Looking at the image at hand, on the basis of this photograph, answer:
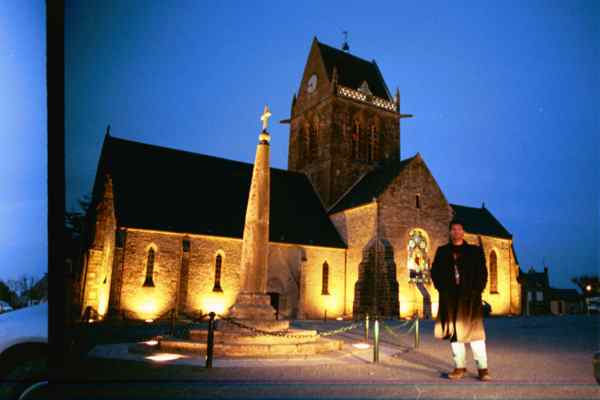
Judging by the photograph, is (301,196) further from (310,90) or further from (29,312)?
(29,312)

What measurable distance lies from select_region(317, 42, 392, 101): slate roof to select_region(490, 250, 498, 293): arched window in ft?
46.9

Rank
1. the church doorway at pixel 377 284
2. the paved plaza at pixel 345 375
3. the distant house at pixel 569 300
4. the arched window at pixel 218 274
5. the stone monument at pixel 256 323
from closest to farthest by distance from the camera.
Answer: the paved plaza at pixel 345 375 < the stone monument at pixel 256 323 < the arched window at pixel 218 274 < the church doorway at pixel 377 284 < the distant house at pixel 569 300

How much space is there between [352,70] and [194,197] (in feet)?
56.9

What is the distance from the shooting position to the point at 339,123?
106 feet

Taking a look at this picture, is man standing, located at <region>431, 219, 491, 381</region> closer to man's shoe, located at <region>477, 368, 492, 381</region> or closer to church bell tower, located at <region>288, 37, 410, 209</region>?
man's shoe, located at <region>477, 368, 492, 381</region>

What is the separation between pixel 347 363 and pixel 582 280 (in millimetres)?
68381

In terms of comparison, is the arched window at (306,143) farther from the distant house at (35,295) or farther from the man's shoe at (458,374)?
the distant house at (35,295)

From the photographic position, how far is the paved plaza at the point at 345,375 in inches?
225

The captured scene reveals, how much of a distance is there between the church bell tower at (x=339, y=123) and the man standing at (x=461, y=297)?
79.2ft

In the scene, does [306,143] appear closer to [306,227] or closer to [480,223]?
[306,227]

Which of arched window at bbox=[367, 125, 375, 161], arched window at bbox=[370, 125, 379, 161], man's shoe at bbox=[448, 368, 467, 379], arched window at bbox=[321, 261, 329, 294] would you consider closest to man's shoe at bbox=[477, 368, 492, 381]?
man's shoe at bbox=[448, 368, 467, 379]

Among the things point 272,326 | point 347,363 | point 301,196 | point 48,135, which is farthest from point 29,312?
point 301,196

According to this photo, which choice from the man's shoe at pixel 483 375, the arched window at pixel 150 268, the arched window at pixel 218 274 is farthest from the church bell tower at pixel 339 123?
the man's shoe at pixel 483 375

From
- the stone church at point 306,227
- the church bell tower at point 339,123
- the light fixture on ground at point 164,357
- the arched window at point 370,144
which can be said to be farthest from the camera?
the arched window at point 370,144
